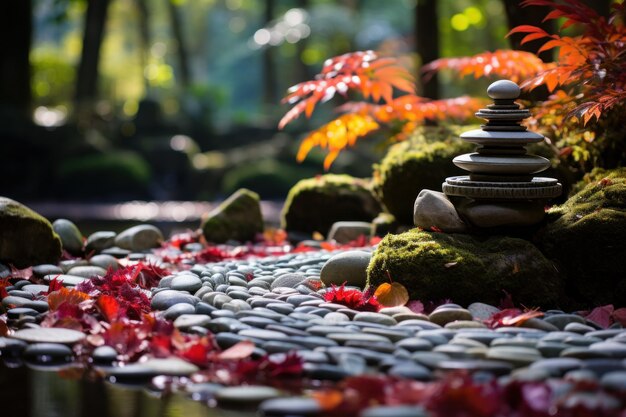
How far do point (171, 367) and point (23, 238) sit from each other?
309cm

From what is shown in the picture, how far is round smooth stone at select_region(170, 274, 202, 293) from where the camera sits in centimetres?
566

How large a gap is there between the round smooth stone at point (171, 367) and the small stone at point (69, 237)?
361 centimetres

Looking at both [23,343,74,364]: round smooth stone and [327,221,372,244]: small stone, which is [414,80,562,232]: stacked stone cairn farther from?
[23,343,74,364]: round smooth stone

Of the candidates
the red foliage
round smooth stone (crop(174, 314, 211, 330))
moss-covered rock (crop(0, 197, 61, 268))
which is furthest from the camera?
moss-covered rock (crop(0, 197, 61, 268))

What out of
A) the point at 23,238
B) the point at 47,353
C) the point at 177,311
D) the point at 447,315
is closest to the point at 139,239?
the point at 23,238

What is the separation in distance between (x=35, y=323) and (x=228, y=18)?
4742cm

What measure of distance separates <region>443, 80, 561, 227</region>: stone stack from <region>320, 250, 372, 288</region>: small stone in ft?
2.44

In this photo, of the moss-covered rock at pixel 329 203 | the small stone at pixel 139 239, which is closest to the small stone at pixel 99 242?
the small stone at pixel 139 239

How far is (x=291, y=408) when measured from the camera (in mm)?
3500

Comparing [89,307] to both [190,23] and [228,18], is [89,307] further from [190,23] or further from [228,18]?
[228,18]

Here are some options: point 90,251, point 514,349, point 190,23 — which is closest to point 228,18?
point 190,23

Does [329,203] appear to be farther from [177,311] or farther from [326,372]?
[326,372]

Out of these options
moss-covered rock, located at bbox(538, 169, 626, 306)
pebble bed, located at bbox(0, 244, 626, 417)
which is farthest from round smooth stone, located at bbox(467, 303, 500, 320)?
moss-covered rock, located at bbox(538, 169, 626, 306)

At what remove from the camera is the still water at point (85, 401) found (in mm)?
3684
